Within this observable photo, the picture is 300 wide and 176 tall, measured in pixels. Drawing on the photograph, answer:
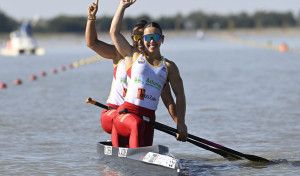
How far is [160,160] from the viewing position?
8.01 metres

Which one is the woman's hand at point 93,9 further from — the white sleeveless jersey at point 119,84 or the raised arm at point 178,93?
the raised arm at point 178,93

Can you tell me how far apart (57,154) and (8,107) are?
809 cm

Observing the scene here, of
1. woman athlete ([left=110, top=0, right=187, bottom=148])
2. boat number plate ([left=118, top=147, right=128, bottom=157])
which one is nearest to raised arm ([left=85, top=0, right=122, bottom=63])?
woman athlete ([left=110, top=0, right=187, bottom=148])

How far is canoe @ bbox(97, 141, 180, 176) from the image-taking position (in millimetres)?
7926

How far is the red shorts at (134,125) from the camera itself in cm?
821

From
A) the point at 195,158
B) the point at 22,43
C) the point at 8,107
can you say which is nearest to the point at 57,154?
the point at 195,158

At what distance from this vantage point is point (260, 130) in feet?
43.2

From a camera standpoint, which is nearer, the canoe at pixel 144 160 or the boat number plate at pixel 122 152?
the canoe at pixel 144 160

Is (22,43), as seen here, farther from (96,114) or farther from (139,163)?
(139,163)

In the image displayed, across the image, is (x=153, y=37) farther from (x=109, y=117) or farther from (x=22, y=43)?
(x=22, y=43)

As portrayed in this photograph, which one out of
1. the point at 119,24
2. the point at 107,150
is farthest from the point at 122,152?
the point at 119,24


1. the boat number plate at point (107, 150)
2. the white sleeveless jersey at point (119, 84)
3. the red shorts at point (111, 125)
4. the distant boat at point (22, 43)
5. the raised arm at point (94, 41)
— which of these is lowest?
the boat number plate at point (107, 150)

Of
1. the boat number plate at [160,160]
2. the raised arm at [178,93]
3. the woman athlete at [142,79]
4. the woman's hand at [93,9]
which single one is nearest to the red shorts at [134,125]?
the woman athlete at [142,79]

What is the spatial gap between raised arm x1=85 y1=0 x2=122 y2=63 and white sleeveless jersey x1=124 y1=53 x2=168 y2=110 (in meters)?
0.63
